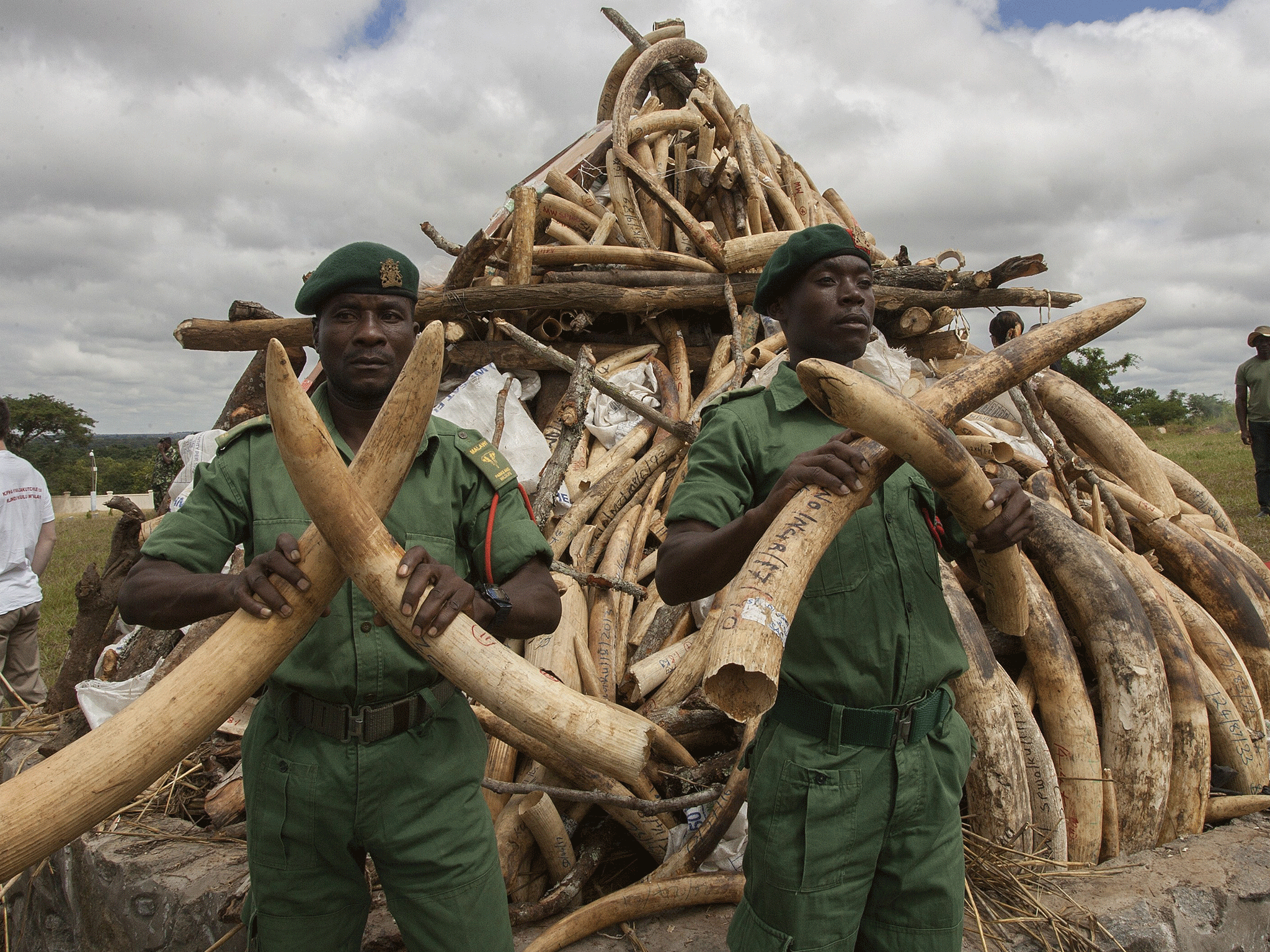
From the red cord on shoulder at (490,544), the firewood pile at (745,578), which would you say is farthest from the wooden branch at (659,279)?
the red cord on shoulder at (490,544)

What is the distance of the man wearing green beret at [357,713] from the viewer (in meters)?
1.67

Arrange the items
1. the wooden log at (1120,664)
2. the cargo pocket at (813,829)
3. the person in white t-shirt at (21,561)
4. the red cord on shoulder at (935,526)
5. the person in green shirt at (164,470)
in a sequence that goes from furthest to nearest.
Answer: the person in green shirt at (164,470), the person in white t-shirt at (21,561), the wooden log at (1120,664), the red cord on shoulder at (935,526), the cargo pocket at (813,829)

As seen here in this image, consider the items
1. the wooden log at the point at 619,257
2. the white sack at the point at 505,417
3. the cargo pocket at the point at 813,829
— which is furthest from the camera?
the wooden log at the point at 619,257

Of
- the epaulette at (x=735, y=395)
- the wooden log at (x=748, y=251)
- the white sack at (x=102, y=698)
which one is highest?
the wooden log at (x=748, y=251)

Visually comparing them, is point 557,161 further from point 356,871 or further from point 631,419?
point 356,871

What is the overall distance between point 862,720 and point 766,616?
0.55 m

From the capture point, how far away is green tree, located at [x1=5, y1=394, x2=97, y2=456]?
128 feet

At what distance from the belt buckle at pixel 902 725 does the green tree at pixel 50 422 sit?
46516mm

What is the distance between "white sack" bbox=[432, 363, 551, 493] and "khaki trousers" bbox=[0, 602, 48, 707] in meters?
2.78

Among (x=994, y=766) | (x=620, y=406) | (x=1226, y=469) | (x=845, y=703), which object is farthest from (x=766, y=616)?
(x=1226, y=469)

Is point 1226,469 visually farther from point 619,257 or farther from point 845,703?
point 845,703

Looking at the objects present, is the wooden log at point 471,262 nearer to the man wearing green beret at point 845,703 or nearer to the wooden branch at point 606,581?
the wooden branch at point 606,581

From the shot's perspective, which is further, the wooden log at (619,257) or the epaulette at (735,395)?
the wooden log at (619,257)

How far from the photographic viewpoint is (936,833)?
1731mm
